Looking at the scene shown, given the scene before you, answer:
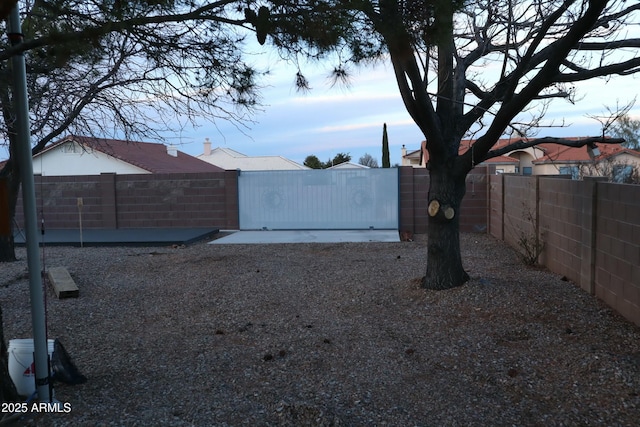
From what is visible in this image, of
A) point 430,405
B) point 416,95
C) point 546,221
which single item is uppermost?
point 416,95

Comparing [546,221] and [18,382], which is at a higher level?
[546,221]

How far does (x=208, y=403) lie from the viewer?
4.67 meters

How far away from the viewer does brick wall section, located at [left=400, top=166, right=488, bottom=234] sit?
1736 centimetres

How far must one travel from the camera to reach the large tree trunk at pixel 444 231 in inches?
324

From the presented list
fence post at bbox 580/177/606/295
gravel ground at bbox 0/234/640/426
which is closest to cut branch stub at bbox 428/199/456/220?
gravel ground at bbox 0/234/640/426

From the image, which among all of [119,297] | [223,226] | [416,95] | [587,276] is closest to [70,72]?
[119,297]

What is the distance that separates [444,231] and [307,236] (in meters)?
8.80

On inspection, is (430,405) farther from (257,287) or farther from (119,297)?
(119,297)

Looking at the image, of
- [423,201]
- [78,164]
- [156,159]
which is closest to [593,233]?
[423,201]

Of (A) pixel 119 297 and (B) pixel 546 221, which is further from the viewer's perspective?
(B) pixel 546 221

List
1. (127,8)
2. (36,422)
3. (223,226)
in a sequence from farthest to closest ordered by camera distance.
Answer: (223,226) → (127,8) → (36,422)

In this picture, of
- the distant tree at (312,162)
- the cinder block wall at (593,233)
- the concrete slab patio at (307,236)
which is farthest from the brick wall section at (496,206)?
the distant tree at (312,162)

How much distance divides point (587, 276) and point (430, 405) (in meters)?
4.42

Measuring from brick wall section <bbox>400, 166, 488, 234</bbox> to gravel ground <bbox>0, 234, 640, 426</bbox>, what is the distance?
705 centimetres
